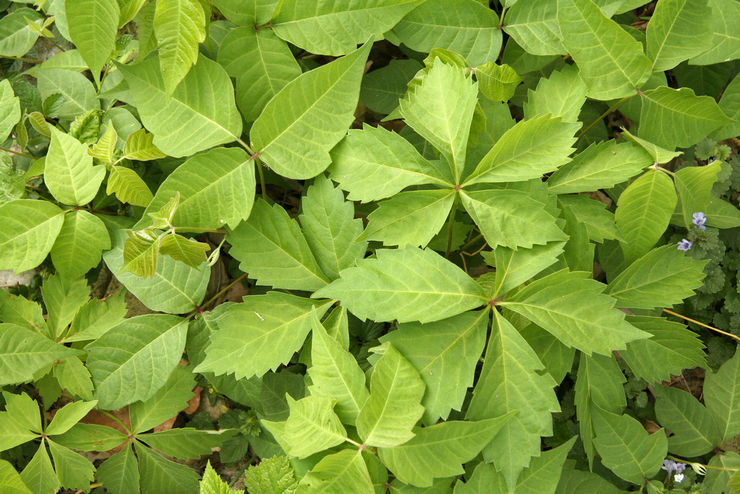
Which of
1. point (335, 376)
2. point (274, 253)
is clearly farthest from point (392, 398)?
point (274, 253)

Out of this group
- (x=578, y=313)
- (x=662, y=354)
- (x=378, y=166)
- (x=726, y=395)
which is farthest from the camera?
(x=726, y=395)

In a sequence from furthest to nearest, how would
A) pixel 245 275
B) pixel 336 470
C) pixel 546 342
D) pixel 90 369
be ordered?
pixel 245 275, pixel 90 369, pixel 546 342, pixel 336 470

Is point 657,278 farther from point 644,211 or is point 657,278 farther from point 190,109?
point 190,109

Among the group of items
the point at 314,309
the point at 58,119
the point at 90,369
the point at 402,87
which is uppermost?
the point at 402,87

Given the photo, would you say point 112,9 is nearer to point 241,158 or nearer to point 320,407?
point 241,158

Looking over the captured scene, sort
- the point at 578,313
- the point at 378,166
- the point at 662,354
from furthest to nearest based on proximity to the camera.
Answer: the point at 662,354 < the point at 378,166 < the point at 578,313

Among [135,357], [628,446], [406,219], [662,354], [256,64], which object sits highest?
[256,64]

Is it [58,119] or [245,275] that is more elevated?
[58,119]

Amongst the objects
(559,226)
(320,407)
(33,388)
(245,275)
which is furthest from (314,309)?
(33,388)
